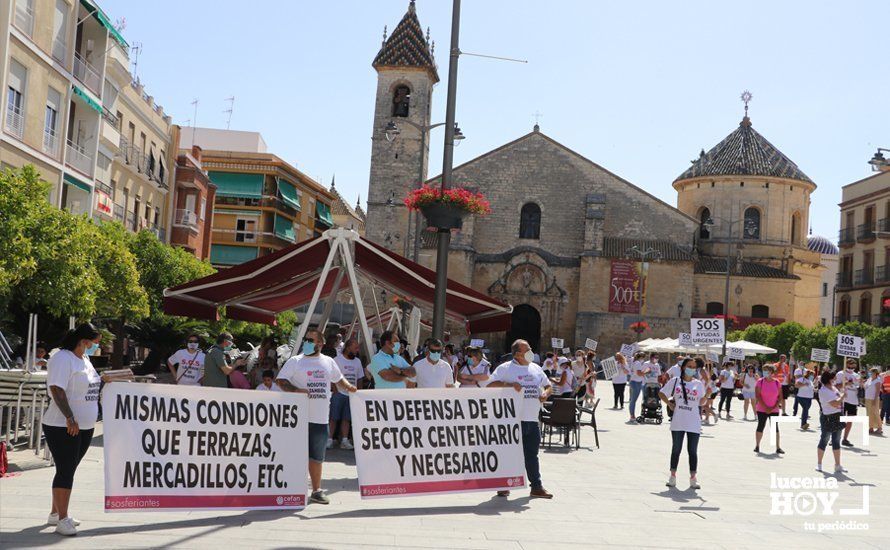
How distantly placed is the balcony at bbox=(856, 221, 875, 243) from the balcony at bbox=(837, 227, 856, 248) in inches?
28.5

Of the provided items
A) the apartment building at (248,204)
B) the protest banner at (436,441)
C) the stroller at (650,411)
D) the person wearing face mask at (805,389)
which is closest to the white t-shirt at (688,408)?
the protest banner at (436,441)

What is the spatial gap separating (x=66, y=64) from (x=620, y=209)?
34.4 m

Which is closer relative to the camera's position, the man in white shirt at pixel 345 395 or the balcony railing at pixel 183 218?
the man in white shirt at pixel 345 395

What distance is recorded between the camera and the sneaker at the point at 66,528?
6.91 meters

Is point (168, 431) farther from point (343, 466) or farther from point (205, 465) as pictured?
point (343, 466)

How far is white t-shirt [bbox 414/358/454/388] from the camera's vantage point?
1086 cm

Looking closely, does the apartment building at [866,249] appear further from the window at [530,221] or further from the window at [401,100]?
the window at [401,100]

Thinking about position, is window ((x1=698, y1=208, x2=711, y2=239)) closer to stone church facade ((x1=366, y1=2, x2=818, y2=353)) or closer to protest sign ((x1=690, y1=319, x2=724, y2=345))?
stone church facade ((x1=366, y1=2, x2=818, y2=353))

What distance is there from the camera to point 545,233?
177ft

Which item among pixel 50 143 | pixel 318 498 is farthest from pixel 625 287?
pixel 318 498

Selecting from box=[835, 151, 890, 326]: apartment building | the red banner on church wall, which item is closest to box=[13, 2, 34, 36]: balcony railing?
the red banner on church wall

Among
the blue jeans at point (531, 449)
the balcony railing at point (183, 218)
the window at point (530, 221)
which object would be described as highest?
the window at point (530, 221)

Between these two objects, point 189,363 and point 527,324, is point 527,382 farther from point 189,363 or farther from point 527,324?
point 527,324

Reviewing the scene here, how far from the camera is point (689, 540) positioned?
7922mm
